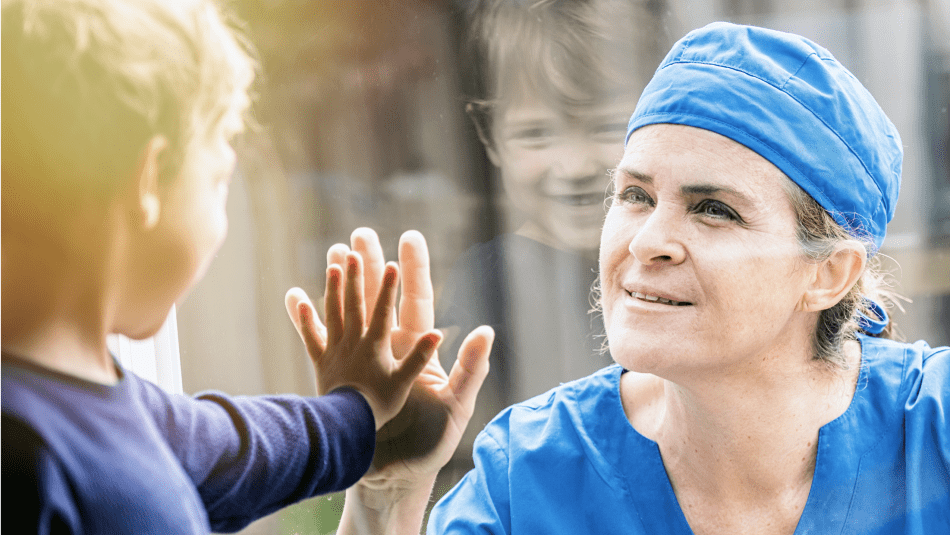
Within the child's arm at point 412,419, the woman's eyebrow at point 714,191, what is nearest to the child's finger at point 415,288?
the child's arm at point 412,419

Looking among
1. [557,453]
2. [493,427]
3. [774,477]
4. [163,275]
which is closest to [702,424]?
[774,477]

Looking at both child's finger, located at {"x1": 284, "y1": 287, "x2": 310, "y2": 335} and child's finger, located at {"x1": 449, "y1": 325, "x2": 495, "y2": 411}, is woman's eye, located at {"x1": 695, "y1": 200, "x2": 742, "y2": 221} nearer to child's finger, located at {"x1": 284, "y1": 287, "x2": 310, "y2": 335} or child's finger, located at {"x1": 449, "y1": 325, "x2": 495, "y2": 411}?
child's finger, located at {"x1": 449, "y1": 325, "x2": 495, "y2": 411}

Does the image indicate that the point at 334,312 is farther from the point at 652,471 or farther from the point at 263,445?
the point at 652,471

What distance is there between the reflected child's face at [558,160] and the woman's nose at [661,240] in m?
0.24

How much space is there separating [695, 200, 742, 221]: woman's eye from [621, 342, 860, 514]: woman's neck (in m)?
0.33

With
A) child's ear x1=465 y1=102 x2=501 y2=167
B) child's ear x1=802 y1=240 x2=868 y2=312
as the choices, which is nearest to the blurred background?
child's ear x1=465 y1=102 x2=501 y2=167

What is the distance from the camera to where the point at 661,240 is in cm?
126

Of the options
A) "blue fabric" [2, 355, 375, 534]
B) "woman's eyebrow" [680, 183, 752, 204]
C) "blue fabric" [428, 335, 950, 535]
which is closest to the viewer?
"blue fabric" [2, 355, 375, 534]

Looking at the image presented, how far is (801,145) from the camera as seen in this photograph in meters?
1.26

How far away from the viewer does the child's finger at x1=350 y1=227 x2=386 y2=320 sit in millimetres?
1172

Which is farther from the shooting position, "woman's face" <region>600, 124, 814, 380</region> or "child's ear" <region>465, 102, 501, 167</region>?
"child's ear" <region>465, 102, 501, 167</region>

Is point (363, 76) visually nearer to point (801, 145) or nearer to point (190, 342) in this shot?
point (190, 342)

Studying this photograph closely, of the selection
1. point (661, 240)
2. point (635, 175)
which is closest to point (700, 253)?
point (661, 240)

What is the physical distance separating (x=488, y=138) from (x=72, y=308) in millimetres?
802
